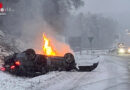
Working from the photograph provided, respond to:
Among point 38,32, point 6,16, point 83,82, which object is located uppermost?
point 6,16

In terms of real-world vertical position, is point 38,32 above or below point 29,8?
below

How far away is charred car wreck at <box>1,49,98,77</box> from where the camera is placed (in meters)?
17.0

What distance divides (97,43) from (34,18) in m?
74.6

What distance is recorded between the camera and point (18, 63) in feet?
55.8

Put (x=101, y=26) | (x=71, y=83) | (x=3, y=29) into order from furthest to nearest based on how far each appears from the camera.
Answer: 1. (x=101, y=26)
2. (x=3, y=29)
3. (x=71, y=83)

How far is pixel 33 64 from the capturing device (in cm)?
1756

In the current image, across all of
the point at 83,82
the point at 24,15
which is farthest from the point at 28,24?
the point at 83,82

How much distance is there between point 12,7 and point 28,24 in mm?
3108

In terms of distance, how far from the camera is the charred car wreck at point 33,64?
17031 mm

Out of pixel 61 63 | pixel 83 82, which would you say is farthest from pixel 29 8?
pixel 83 82

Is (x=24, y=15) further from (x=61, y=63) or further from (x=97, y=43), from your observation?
(x=97, y=43)

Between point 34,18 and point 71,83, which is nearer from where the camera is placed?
point 71,83

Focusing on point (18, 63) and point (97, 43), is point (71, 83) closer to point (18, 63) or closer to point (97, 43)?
point (18, 63)

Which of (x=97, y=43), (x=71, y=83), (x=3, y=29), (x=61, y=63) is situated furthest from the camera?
(x=97, y=43)
